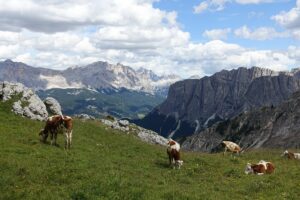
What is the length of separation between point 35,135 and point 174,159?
616 inches

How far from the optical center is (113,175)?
26266 millimetres

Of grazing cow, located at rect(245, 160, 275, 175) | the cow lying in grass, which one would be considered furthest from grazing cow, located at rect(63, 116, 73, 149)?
grazing cow, located at rect(245, 160, 275, 175)

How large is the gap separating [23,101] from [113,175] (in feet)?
117

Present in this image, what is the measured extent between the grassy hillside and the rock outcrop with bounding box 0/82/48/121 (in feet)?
17.6

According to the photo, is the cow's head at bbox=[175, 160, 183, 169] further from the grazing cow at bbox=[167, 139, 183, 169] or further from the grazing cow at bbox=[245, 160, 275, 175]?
the grazing cow at bbox=[245, 160, 275, 175]

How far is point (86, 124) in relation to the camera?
209ft

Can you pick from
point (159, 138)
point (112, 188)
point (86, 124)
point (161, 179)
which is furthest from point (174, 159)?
point (159, 138)

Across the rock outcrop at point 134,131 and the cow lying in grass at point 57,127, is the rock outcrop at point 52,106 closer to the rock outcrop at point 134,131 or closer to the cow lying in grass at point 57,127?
the rock outcrop at point 134,131

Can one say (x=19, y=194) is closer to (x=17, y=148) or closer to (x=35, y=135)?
(x=17, y=148)

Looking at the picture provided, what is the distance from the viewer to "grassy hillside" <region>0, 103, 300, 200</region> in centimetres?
2370

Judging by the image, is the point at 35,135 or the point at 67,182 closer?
the point at 67,182

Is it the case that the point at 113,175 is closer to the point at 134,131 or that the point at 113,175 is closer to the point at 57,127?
the point at 57,127

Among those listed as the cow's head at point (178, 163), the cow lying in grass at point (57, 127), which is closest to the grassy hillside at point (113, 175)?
the cow's head at point (178, 163)

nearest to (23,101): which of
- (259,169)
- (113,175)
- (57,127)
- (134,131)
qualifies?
(57,127)
